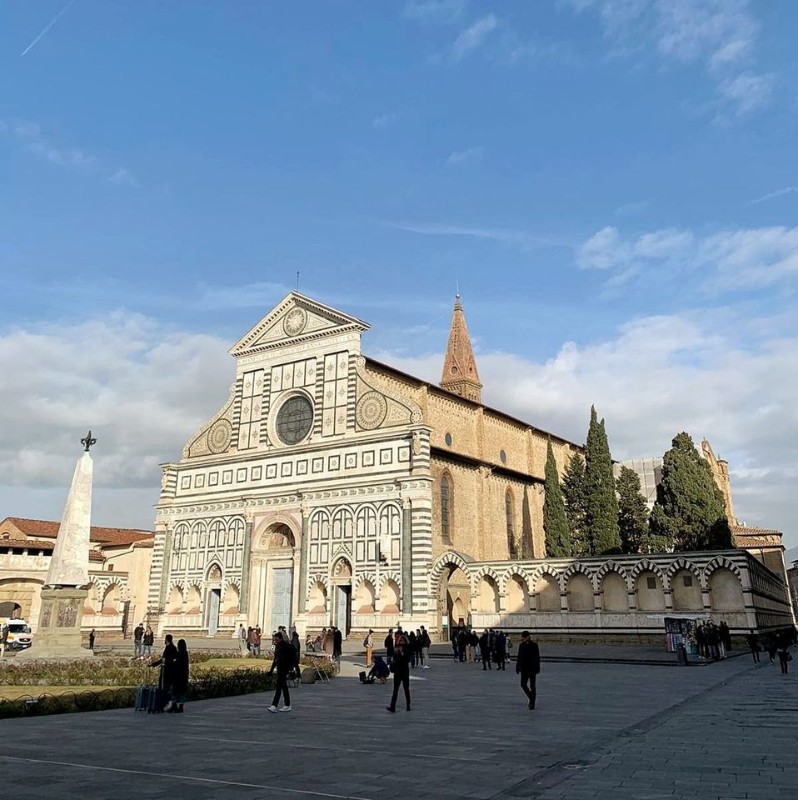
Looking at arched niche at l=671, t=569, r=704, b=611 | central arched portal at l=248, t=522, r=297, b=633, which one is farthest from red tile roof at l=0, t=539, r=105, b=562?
arched niche at l=671, t=569, r=704, b=611

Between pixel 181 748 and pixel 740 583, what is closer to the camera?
pixel 181 748

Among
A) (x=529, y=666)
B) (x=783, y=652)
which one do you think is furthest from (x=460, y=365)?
(x=529, y=666)

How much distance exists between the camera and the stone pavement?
6.68 meters

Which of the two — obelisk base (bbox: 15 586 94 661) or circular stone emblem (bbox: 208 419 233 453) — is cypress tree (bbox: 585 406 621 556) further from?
obelisk base (bbox: 15 586 94 661)

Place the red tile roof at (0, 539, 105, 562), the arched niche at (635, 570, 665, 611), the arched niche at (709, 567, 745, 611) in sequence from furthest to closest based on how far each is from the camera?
the red tile roof at (0, 539, 105, 562) < the arched niche at (635, 570, 665, 611) < the arched niche at (709, 567, 745, 611)

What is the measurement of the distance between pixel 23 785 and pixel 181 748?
2.48 m

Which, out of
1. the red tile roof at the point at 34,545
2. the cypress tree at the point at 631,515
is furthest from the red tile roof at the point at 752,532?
the red tile roof at the point at 34,545

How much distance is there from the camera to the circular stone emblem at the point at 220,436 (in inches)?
1631

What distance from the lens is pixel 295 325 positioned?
40.7 m

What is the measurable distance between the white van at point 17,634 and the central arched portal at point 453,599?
1965cm

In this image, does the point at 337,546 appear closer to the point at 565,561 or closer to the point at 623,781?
the point at 565,561

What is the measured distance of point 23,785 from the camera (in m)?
6.73

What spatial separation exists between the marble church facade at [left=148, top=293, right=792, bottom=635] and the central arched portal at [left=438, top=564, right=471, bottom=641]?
10cm

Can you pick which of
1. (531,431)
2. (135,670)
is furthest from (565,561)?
(135,670)
